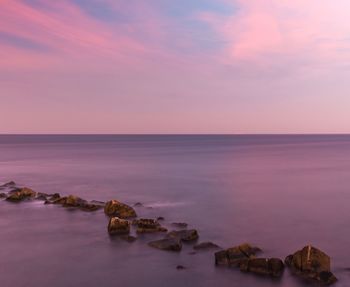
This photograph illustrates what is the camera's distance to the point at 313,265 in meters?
16.8

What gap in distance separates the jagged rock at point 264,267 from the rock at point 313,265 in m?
0.74

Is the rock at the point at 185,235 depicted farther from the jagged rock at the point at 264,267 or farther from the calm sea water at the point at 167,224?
the jagged rock at the point at 264,267

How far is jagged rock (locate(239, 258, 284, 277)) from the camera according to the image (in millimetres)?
16859

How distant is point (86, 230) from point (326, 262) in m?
14.6

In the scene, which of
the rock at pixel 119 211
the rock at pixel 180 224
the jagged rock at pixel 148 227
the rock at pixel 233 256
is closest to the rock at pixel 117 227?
the jagged rock at pixel 148 227

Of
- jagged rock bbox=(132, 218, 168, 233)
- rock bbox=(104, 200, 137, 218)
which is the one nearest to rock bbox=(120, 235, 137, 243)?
jagged rock bbox=(132, 218, 168, 233)

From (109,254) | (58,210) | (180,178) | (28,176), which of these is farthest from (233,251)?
(28,176)

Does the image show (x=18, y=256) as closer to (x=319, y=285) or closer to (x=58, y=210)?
(x=58, y=210)

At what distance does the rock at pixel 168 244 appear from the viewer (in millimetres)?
20422

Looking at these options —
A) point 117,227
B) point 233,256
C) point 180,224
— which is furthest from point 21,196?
point 233,256

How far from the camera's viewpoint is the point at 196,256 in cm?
1948

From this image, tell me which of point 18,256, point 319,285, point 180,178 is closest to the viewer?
point 319,285

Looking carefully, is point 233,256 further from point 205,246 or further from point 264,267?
point 205,246

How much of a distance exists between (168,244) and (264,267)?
18.7 feet
